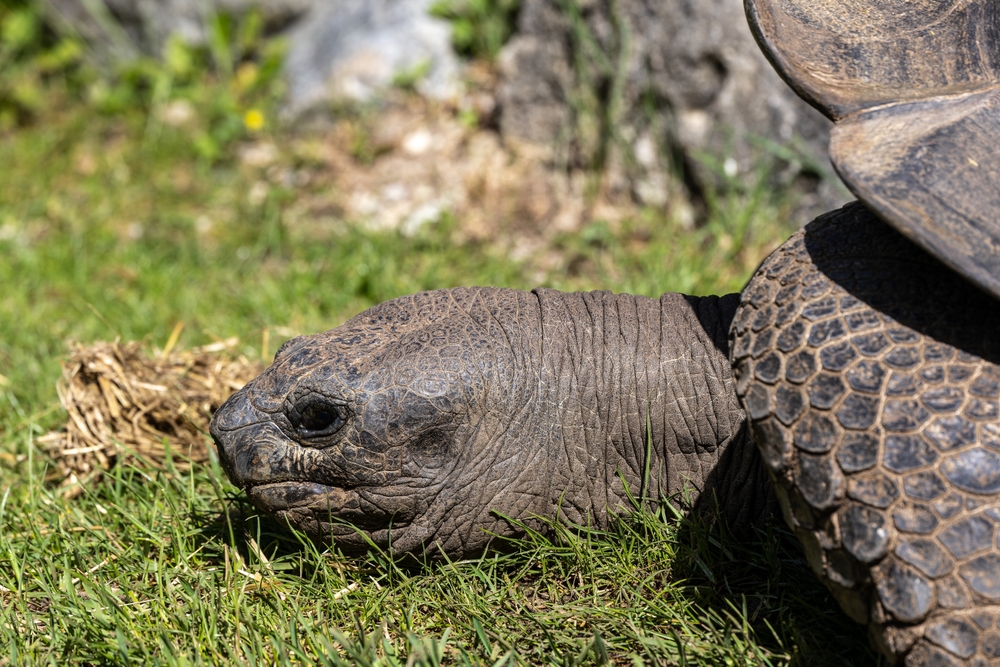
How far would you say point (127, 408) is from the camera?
295cm

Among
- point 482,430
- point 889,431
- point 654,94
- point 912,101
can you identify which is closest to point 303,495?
point 482,430

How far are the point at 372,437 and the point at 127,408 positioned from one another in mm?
1171

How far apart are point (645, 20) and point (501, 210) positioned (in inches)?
46.4

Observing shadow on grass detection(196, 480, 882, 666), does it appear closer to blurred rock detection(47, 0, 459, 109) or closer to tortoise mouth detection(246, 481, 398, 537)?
tortoise mouth detection(246, 481, 398, 537)

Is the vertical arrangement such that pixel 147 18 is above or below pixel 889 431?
above

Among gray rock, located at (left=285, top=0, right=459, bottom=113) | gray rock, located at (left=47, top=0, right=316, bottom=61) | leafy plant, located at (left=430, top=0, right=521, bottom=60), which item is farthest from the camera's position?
gray rock, located at (left=47, top=0, right=316, bottom=61)

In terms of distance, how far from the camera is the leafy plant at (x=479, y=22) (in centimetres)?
534

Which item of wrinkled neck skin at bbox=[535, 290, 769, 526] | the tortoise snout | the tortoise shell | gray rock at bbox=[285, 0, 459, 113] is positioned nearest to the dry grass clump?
the tortoise snout

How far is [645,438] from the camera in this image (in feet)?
7.57

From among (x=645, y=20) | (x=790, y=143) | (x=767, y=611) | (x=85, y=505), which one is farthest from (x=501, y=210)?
(x=767, y=611)

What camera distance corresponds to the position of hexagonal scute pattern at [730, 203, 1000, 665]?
5.17 ft

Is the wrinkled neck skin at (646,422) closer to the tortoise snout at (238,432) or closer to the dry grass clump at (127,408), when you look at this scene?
the tortoise snout at (238,432)

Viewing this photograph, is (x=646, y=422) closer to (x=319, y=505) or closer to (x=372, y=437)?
(x=372, y=437)

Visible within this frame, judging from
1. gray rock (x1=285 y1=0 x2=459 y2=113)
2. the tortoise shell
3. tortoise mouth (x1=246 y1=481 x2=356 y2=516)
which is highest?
the tortoise shell
